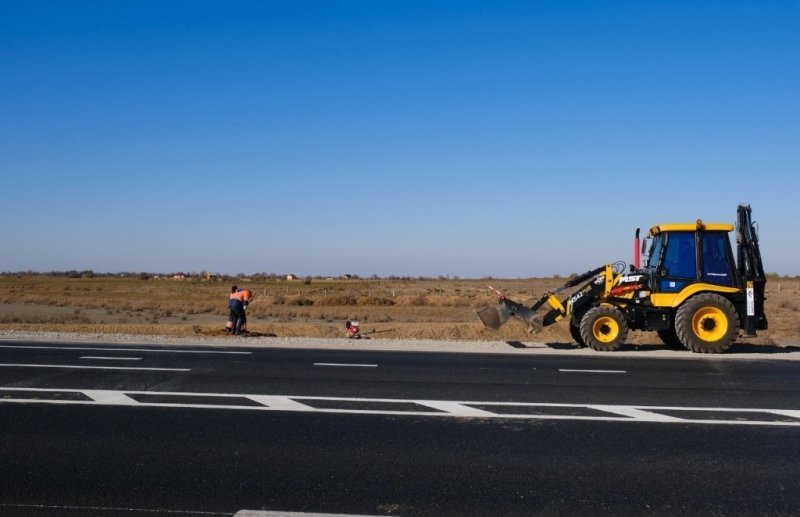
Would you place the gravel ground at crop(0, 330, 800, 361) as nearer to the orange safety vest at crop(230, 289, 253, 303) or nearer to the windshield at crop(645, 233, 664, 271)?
the orange safety vest at crop(230, 289, 253, 303)

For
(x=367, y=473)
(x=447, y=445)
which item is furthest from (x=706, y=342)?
(x=367, y=473)

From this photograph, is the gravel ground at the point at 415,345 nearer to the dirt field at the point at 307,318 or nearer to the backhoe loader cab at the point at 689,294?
the backhoe loader cab at the point at 689,294

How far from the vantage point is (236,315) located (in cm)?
2328

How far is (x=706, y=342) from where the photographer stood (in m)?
17.6

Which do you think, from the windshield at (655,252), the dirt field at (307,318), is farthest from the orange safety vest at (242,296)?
the windshield at (655,252)

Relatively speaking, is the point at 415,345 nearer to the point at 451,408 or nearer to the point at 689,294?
the point at 689,294

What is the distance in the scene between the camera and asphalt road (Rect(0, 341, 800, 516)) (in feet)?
20.8

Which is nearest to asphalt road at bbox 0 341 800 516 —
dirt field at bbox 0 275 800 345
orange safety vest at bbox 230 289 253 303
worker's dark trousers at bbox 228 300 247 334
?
worker's dark trousers at bbox 228 300 247 334

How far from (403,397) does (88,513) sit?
576 cm

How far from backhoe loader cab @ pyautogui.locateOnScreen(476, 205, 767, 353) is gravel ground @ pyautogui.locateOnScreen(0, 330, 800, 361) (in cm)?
52

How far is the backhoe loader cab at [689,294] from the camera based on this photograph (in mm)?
17578

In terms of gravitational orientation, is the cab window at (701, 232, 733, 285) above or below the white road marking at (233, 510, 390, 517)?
above

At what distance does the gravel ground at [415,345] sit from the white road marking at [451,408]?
7240 mm

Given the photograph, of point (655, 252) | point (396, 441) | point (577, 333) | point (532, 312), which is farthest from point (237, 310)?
point (396, 441)
